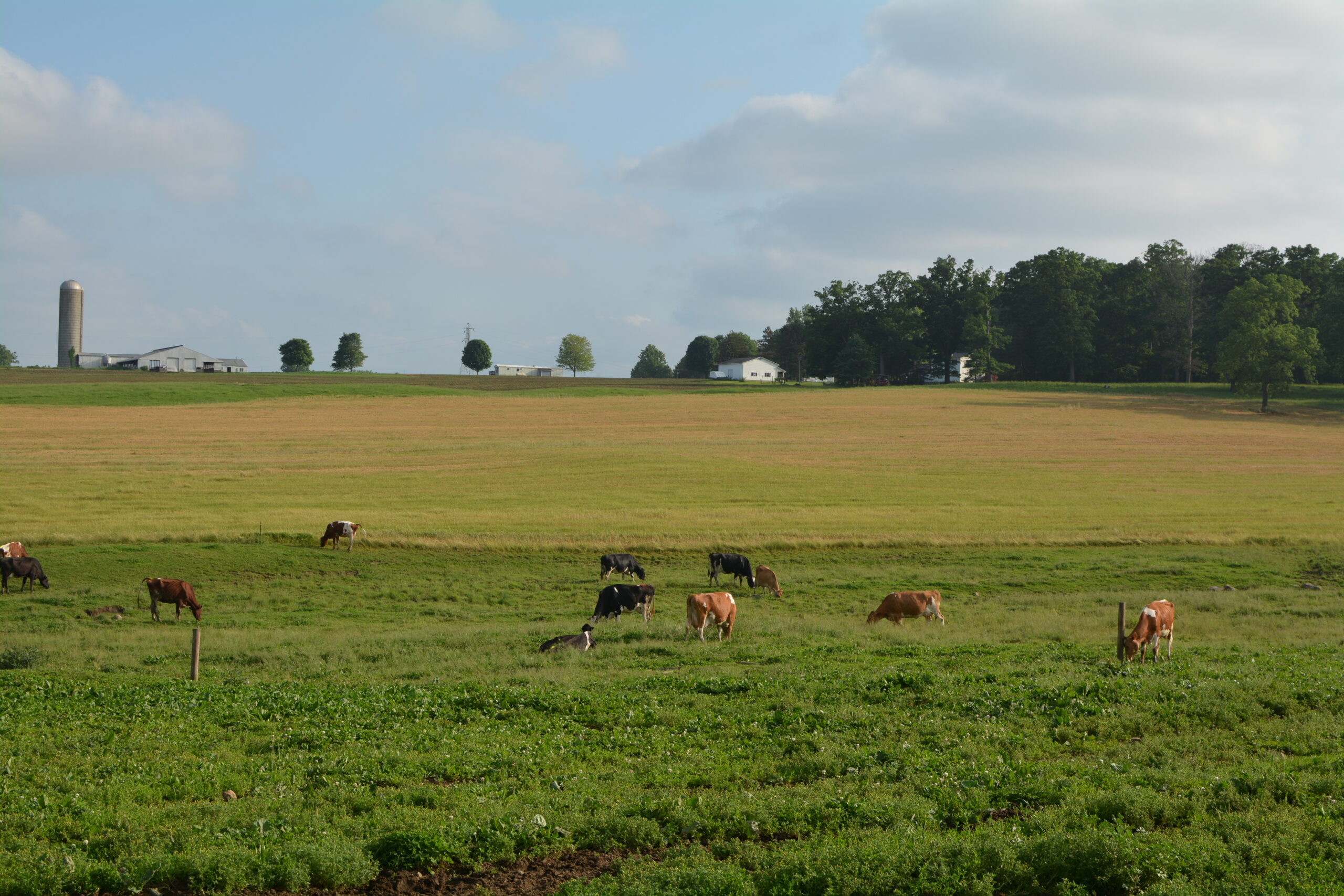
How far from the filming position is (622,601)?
22453mm

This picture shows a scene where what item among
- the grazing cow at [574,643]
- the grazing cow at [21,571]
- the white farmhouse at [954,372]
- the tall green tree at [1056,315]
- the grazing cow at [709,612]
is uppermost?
the tall green tree at [1056,315]

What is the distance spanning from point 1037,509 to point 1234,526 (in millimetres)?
7225

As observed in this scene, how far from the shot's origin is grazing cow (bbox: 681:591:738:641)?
1861 cm

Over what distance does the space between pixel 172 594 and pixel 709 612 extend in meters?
13.0

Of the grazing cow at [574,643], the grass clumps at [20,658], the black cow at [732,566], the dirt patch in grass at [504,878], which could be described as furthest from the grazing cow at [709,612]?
the grass clumps at [20,658]

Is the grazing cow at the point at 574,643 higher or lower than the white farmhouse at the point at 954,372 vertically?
lower

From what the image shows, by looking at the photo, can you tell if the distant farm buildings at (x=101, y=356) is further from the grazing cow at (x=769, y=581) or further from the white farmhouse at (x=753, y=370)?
the grazing cow at (x=769, y=581)

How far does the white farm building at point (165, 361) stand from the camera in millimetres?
172500

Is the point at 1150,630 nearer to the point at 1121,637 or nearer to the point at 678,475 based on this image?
the point at 1121,637

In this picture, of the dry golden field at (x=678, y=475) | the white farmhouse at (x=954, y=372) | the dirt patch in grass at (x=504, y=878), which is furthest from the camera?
the white farmhouse at (x=954, y=372)

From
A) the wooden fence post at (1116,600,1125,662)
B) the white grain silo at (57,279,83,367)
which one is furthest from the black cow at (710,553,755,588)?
the white grain silo at (57,279,83,367)

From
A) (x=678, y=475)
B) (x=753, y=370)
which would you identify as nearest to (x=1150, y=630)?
(x=678, y=475)

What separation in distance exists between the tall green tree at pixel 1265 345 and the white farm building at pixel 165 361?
15096 centimetres

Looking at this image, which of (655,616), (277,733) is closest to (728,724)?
(277,733)
